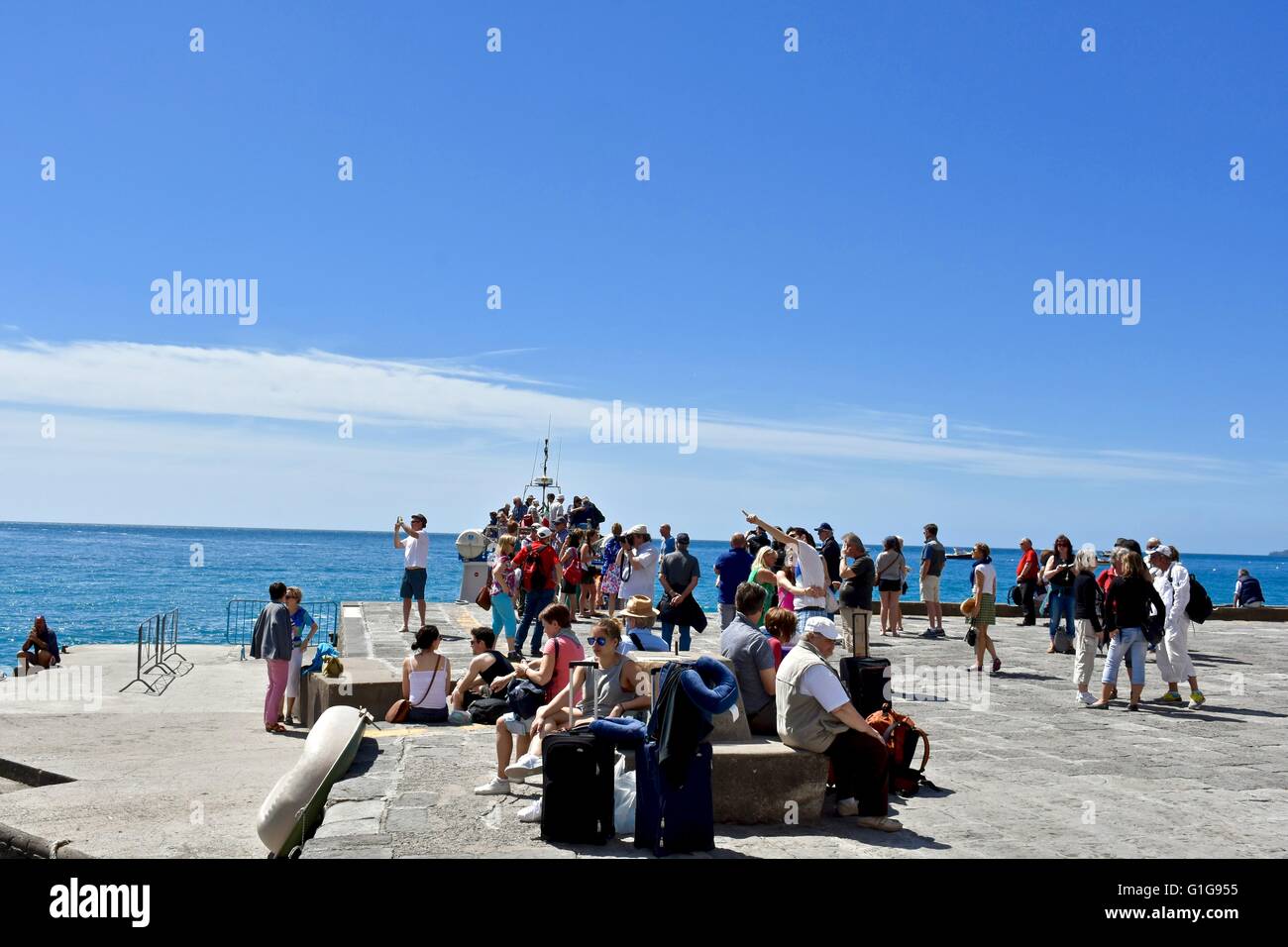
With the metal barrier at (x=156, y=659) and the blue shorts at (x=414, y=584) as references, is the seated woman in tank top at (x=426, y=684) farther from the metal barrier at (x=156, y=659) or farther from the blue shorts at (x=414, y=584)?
the metal barrier at (x=156, y=659)

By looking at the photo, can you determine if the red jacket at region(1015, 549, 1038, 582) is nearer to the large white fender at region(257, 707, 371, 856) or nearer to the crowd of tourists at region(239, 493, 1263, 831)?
the crowd of tourists at region(239, 493, 1263, 831)

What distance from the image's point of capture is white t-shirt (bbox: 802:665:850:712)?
21.1 ft

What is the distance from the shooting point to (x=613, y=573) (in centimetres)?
1736

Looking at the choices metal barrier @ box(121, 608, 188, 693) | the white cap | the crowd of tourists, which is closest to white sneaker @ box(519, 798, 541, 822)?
the crowd of tourists

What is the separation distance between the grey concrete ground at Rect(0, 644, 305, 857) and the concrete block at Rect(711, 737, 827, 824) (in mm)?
3092

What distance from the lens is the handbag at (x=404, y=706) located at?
32.9ft

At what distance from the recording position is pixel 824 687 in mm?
6449

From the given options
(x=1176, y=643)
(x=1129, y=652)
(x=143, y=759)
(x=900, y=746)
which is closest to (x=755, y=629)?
(x=900, y=746)

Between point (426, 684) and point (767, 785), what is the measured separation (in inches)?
180

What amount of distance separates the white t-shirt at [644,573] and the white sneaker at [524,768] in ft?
24.6
